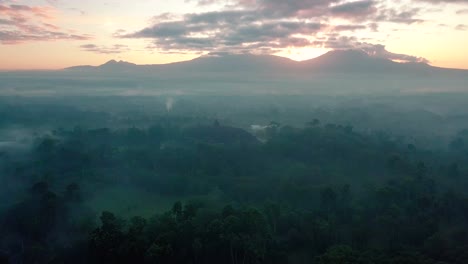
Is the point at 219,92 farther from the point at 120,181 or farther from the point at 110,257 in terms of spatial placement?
the point at 110,257

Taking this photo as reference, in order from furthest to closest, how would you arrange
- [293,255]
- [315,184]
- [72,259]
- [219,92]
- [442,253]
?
[219,92]
[315,184]
[293,255]
[72,259]
[442,253]

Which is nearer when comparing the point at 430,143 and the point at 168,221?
the point at 168,221

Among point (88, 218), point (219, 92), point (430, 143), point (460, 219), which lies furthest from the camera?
point (219, 92)

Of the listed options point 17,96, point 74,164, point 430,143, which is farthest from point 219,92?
point 74,164

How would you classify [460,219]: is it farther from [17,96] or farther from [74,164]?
[17,96]

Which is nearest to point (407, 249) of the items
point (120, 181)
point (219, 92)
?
point (120, 181)

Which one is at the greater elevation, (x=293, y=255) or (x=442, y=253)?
(x=442, y=253)
